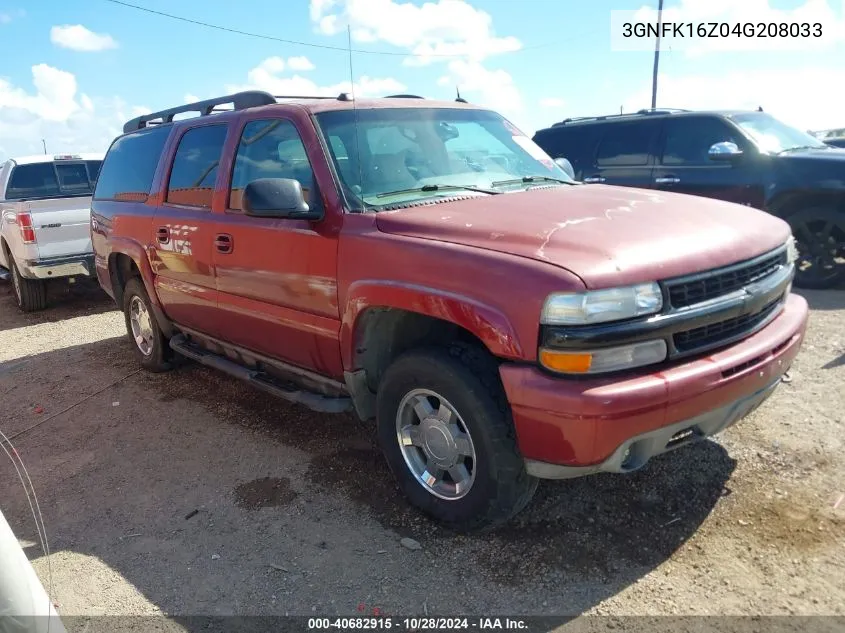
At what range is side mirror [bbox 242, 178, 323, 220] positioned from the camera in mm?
3289

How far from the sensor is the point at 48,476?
409 centimetres

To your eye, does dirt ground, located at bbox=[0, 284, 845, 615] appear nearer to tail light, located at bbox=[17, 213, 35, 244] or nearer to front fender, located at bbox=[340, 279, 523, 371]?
front fender, located at bbox=[340, 279, 523, 371]

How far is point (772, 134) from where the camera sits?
752 cm

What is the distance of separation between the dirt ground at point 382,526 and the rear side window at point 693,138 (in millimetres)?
3566

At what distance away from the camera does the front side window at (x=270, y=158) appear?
365cm

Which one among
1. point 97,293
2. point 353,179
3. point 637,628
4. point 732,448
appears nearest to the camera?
point 637,628

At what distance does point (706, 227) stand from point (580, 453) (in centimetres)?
119

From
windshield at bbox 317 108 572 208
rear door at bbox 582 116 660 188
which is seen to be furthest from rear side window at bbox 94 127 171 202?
rear door at bbox 582 116 660 188

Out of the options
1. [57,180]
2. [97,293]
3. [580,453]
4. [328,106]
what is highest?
[328,106]

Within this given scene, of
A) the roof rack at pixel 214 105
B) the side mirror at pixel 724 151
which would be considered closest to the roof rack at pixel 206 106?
the roof rack at pixel 214 105

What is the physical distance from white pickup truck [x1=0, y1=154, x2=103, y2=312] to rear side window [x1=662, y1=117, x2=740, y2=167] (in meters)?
6.90


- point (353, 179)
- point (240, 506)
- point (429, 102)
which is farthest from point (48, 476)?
point (429, 102)

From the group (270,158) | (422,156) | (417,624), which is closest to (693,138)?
(422,156)

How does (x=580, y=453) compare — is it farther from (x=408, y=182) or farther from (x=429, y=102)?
(x=429, y=102)
